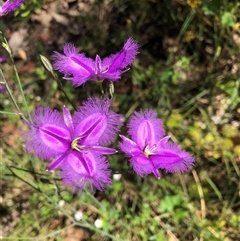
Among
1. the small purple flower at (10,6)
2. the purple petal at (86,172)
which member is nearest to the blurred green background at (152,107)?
the small purple flower at (10,6)

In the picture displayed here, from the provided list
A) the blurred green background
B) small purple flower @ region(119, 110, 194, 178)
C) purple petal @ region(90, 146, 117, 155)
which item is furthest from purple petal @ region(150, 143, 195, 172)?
the blurred green background

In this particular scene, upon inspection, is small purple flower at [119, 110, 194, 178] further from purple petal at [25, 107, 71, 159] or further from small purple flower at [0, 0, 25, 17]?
small purple flower at [0, 0, 25, 17]

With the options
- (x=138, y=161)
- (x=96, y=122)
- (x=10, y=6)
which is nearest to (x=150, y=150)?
(x=138, y=161)

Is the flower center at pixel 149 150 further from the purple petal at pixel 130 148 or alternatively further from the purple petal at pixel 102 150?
the purple petal at pixel 102 150

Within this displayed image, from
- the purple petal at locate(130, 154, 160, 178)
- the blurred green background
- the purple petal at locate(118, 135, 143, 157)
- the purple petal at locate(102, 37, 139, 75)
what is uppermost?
the purple petal at locate(102, 37, 139, 75)

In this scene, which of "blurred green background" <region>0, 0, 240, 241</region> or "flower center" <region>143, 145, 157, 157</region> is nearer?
"flower center" <region>143, 145, 157, 157</region>

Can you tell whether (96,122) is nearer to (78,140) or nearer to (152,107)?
(78,140)

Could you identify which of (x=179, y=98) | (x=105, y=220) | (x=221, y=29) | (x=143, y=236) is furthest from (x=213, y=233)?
(x=221, y=29)
